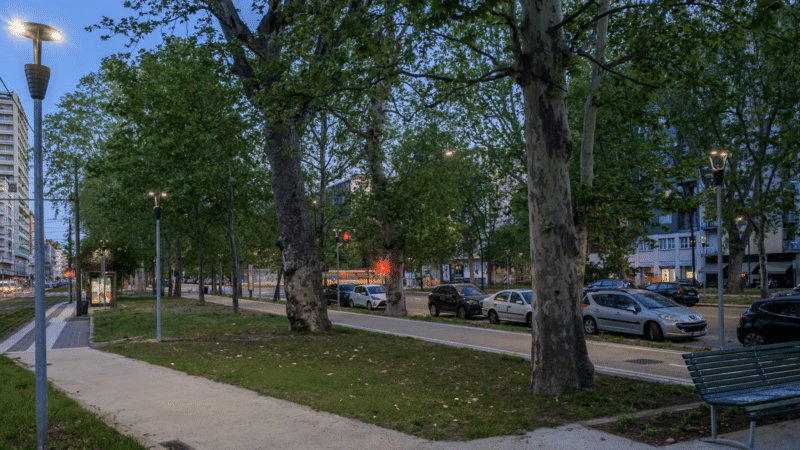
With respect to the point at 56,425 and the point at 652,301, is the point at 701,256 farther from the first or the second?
the point at 56,425

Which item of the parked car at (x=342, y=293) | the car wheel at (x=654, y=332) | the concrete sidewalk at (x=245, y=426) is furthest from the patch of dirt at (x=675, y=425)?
the parked car at (x=342, y=293)

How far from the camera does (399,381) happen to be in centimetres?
982

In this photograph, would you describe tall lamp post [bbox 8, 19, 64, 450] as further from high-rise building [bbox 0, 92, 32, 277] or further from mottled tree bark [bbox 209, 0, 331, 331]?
high-rise building [bbox 0, 92, 32, 277]

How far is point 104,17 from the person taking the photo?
15.8 metres

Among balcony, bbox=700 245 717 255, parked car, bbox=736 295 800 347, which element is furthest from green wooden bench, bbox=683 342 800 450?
balcony, bbox=700 245 717 255

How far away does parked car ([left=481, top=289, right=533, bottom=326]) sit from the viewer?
22.8 metres

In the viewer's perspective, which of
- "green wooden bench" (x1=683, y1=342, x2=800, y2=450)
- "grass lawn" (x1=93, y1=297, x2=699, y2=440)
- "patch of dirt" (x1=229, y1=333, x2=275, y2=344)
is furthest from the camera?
"patch of dirt" (x1=229, y1=333, x2=275, y2=344)

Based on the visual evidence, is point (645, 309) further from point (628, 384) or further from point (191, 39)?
point (191, 39)

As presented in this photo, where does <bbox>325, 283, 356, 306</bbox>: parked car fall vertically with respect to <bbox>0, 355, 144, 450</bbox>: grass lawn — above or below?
below

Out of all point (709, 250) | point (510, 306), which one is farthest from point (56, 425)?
point (709, 250)

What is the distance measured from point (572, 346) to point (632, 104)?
552cm

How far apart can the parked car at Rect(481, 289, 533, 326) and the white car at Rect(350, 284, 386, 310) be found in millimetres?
11496

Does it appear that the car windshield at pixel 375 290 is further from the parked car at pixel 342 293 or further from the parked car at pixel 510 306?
the parked car at pixel 510 306

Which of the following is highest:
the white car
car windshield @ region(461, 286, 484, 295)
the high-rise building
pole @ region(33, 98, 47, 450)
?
the high-rise building
